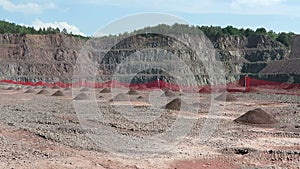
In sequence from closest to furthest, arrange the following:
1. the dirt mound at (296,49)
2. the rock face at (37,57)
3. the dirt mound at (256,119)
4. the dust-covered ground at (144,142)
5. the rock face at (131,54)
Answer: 1. the dust-covered ground at (144,142)
2. the dirt mound at (256,119)
3. the dirt mound at (296,49)
4. the rock face at (131,54)
5. the rock face at (37,57)

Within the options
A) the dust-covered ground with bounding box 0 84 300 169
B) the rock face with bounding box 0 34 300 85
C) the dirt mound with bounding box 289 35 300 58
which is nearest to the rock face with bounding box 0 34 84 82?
the rock face with bounding box 0 34 300 85

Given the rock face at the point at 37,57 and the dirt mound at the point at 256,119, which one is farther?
Result: the rock face at the point at 37,57

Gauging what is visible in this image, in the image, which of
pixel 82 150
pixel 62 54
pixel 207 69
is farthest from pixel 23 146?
pixel 62 54

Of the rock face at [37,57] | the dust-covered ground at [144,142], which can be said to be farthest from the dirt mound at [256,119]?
the rock face at [37,57]

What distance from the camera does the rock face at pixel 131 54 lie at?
88188 millimetres

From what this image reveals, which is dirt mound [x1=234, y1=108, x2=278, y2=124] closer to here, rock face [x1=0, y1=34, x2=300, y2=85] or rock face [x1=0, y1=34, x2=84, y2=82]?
rock face [x1=0, y1=34, x2=300, y2=85]

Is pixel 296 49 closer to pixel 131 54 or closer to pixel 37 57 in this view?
pixel 131 54

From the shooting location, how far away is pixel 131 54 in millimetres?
87562

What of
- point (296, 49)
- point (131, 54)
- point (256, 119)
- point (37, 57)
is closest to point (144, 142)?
point (256, 119)

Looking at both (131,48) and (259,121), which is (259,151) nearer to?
(259,121)

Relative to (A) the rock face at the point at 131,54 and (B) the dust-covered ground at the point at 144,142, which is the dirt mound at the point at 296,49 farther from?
(B) the dust-covered ground at the point at 144,142

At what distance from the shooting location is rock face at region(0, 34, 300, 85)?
88188 mm

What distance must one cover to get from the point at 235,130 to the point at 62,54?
98.7 m

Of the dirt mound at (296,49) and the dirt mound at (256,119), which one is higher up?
the dirt mound at (296,49)
